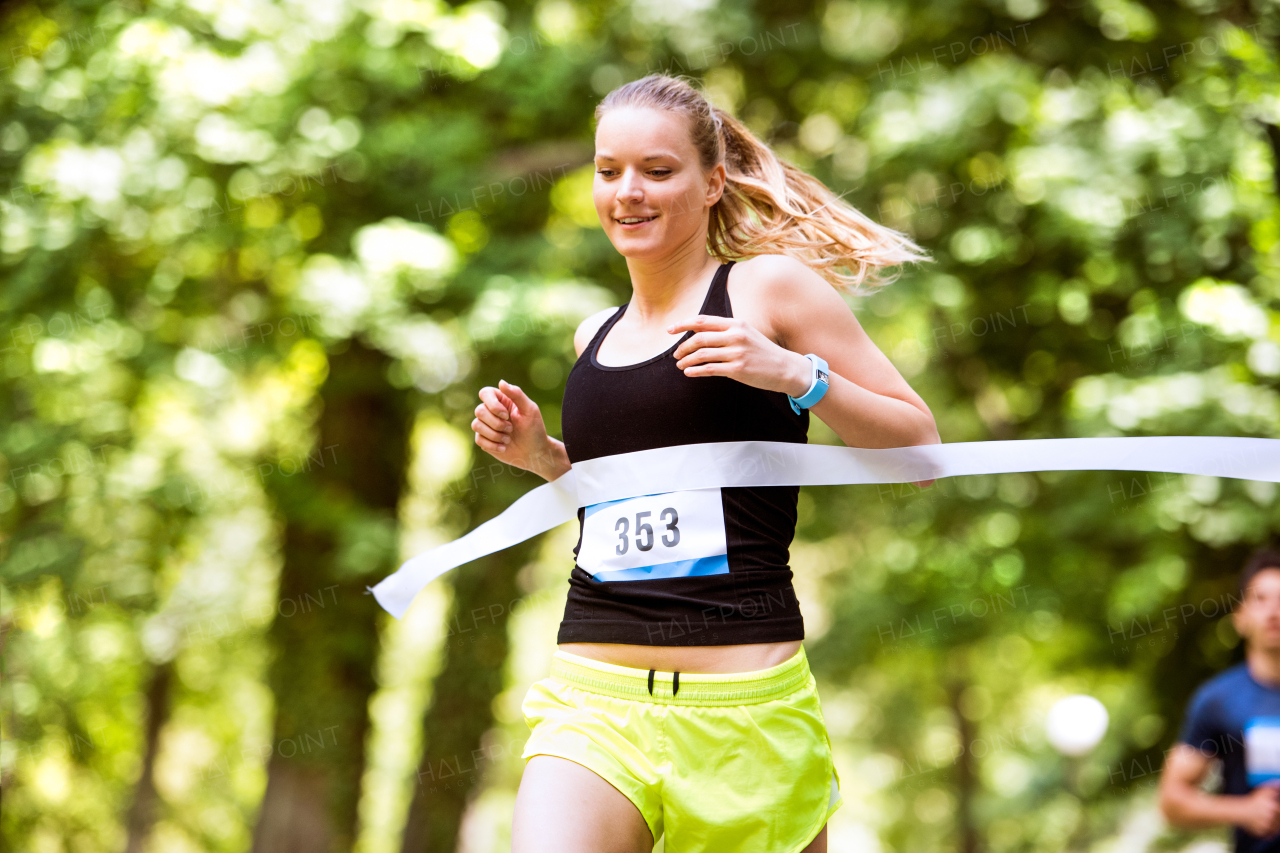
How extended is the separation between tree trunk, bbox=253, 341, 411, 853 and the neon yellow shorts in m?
7.67

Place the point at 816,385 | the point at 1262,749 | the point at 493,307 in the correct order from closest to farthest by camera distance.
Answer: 1. the point at 816,385
2. the point at 1262,749
3. the point at 493,307

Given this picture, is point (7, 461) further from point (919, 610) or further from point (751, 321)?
point (751, 321)

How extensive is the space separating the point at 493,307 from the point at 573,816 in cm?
564

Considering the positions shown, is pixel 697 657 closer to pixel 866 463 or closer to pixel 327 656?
pixel 866 463

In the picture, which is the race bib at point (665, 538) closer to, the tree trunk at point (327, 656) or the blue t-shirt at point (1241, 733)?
the blue t-shirt at point (1241, 733)

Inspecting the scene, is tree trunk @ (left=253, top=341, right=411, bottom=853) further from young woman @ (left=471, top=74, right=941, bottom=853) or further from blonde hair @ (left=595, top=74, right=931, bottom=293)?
young woman @ (left=471, top=74, right=941, bottom=853)

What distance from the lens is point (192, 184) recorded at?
25.3 ft

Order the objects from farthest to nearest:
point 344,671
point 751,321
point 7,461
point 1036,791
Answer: point 1036,791, point 344,671, point 7,461, point 751,321

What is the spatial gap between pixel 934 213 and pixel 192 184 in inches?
196

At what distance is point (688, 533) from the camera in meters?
2.18

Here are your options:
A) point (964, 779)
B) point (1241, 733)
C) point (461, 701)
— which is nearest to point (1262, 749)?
point (1241, 733)

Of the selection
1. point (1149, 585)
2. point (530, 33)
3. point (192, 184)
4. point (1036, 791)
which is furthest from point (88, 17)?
point (1036, 791)

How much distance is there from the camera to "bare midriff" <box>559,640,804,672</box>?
2.16 meters

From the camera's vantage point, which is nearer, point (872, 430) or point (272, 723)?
point (872, 430)
